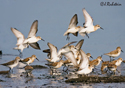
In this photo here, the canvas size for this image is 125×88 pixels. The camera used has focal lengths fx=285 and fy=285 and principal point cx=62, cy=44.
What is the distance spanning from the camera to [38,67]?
16.7 meters

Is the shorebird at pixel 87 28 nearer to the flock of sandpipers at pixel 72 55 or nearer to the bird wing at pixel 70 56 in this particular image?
the flock of sandpipers at pixel 72 55

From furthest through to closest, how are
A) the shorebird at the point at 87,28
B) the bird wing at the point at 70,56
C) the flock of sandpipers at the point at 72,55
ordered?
the shorebird at the point at 87,28
the bird wing at the point at 70,56
the flock of sandpipers at the point at 72,55

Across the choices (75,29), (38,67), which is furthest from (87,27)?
(38,67)

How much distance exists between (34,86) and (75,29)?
5.73 meters

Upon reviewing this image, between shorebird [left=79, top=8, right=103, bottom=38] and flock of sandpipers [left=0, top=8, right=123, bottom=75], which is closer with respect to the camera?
flock of sandpipers [left=0, top=8, right=123, bottom=75]

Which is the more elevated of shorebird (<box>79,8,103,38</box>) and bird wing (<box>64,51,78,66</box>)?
shorebird (<box>79,8,103,38</box>)

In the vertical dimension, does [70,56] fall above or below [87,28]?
below

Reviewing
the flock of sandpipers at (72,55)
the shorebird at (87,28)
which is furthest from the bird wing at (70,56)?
the shorebird at (87,28)

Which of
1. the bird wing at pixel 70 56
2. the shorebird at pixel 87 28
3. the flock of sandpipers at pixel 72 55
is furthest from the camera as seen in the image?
the shorebird at pixel 87 28

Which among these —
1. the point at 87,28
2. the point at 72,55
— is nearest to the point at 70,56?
the point at 72,55

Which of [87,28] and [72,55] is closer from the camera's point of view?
[72,55]

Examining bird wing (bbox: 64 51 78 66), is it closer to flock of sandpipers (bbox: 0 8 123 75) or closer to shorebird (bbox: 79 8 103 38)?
flock of sandpipers (bbox: 0 8 123 75)

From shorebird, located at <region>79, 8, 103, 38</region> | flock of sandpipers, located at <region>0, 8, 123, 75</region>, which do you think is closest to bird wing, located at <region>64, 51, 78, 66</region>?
flock of sandpipers, located at <region>0, 8, 123, 75</region>

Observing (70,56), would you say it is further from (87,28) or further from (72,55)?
(87,28)
